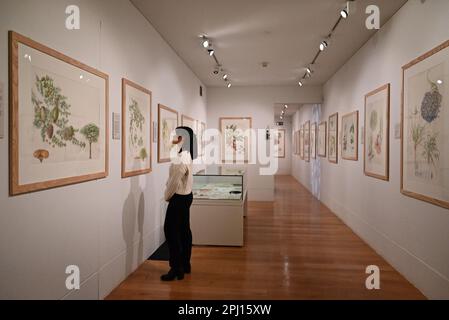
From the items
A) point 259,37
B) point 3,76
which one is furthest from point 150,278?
point 259,37

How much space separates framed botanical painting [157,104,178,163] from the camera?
488 cm

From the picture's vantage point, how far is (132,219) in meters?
3.91

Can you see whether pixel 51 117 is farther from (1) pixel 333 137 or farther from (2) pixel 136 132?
(1) pixel 333 137

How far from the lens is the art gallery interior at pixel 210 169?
7.30 feet

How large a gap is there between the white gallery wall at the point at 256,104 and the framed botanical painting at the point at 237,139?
0.16 meters

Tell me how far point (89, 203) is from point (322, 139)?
7.38 meters

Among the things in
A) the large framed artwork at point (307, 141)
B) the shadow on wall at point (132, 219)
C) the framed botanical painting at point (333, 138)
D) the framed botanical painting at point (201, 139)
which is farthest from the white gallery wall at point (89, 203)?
the large framed artwork at point (307, 141)

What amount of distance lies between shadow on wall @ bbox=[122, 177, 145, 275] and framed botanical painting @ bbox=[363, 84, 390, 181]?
334cm

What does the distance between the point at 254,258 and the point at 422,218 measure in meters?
2.12

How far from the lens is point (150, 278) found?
3.73m

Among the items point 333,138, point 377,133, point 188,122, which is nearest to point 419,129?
point 377,133

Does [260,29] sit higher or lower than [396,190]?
higher

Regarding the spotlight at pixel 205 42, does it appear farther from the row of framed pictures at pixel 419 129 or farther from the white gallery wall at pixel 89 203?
the row of framed pictures at pixel 419 129

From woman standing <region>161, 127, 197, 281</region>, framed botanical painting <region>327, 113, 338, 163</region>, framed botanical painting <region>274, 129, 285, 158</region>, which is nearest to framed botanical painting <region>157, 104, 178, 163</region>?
woman standing <region>161, 127, 197, 281</region>
